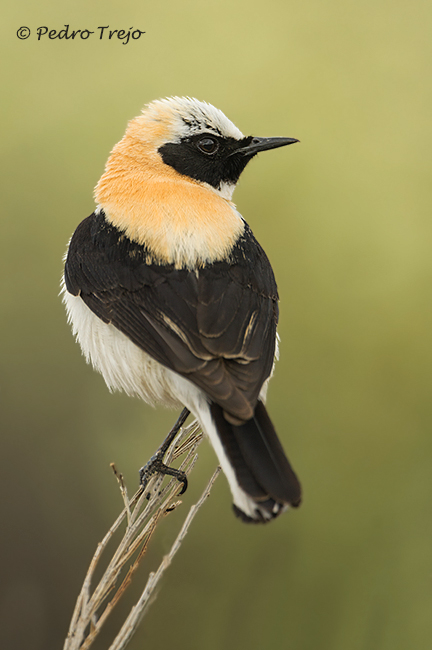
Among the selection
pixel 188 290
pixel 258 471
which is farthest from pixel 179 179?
pixel 258 471

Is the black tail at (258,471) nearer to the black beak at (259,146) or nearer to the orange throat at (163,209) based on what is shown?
the orange throat at (163,209)

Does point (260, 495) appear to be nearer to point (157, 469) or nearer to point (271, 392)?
point (157, 469)

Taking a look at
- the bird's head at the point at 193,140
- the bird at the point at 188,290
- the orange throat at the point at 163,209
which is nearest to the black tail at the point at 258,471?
the bird at the point at 188,290

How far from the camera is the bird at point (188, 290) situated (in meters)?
2.19

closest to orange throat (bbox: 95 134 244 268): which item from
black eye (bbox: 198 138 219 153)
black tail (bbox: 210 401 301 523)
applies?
black eye (bbox: 198 138 219 153)

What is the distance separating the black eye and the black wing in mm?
584

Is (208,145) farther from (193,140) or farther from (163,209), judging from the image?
(163,209)

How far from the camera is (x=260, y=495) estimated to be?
205cm

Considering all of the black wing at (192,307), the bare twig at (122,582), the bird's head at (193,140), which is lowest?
the bare twig at (122,582)

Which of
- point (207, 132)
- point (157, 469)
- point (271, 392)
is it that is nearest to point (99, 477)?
point (271, 392)

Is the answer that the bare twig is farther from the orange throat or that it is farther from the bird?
the orange throat

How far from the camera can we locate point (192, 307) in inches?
99.0

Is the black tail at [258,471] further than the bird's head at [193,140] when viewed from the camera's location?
No

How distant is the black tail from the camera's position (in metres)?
2.05
